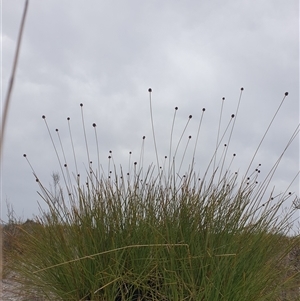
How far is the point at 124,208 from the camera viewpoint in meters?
3.19

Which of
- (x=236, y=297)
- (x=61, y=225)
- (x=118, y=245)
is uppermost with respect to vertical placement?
(x=61, y=225)

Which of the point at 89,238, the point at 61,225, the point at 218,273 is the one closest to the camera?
the point at 218,273

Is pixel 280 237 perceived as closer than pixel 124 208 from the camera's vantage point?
No

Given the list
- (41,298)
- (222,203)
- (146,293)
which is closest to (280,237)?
(222,203)

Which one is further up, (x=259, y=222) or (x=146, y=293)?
(x=259, y=222)

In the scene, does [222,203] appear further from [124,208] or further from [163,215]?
[124,208]

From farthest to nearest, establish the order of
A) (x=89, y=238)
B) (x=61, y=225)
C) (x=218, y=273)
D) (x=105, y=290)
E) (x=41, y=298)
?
(x=41, y=298) → (x=61, y=225) → (x=89, y=238) → (x=105, y=290) → (x=218, y=273)

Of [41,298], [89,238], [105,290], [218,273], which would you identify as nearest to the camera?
[218,273]

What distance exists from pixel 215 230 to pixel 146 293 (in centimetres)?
61

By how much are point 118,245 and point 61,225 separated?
603 mm

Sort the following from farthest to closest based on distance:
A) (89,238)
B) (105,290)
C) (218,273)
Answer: (89,238), (105,290), (218,273)

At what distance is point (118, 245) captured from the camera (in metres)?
2.98

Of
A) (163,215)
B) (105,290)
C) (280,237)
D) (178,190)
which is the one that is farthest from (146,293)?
(280,237)

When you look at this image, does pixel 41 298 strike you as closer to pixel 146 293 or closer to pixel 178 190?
pixel 146 293
